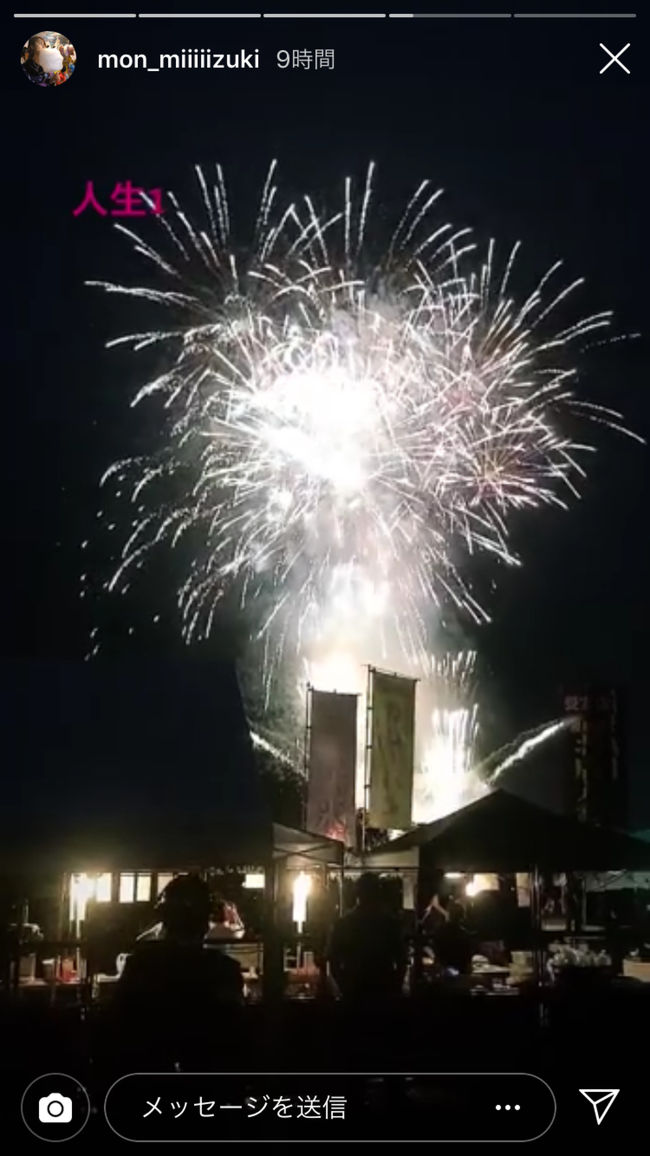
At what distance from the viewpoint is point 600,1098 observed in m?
2.33

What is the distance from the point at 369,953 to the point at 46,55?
263 centimetres

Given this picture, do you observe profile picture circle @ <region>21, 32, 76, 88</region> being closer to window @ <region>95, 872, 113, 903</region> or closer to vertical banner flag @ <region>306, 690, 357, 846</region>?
window @ <region>95, 872, 113, 903</region>

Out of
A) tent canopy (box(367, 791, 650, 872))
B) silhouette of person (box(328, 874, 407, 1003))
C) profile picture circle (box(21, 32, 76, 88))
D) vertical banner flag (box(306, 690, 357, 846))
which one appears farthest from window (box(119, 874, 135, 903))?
profile picture circle (box(21, 32, 76, 88))

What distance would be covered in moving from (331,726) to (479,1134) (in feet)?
22.1

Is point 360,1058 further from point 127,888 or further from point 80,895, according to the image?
point 127,888

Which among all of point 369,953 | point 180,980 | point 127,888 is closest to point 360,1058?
point 180,980

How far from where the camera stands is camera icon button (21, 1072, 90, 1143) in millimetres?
2283

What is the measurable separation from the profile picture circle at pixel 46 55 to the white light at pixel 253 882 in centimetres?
851

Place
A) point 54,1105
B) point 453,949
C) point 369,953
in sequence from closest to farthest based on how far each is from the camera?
point 54,1105
point 369,953
point 453,949

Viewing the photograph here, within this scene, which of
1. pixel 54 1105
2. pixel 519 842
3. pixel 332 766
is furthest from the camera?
pixel 332 766

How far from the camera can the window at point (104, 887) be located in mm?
7816

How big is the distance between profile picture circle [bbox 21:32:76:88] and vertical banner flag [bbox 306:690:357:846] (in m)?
6.73

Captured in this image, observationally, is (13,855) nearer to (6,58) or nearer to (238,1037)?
(238,1037)

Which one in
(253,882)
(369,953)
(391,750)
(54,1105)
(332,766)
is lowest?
(253,882)
